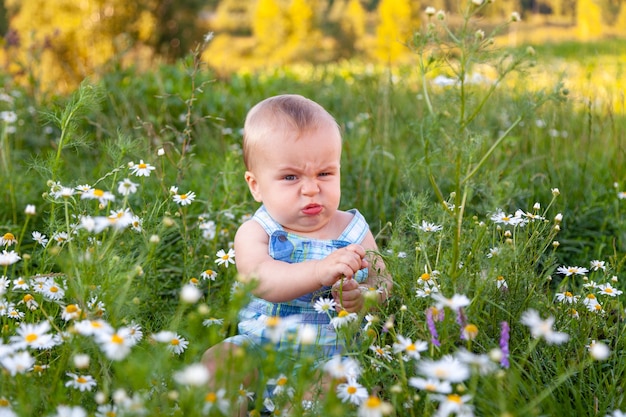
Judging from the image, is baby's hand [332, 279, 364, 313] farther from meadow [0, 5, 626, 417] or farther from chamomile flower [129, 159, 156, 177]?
chamomile flower [129, 159, 156, 177]

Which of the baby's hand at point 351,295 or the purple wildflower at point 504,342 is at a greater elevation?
the purple wildflower at point 504,342

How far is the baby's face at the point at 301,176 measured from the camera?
2117 millimetres

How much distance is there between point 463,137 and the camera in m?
1.76

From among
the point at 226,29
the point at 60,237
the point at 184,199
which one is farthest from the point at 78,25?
the point at 226,29

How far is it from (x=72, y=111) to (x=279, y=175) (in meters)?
0.66

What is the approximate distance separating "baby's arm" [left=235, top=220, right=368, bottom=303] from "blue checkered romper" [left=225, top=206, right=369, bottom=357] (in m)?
0.05

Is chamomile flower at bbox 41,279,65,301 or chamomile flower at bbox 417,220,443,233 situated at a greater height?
chamomile flower at bbox 417,220,443,233

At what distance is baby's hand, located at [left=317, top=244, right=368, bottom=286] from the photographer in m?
1.90

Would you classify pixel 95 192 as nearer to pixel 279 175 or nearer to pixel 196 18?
pixel 279 175

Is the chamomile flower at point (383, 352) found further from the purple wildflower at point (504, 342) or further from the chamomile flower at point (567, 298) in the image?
the chamomile flower at point (567, 298)

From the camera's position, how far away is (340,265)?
1.90 metres

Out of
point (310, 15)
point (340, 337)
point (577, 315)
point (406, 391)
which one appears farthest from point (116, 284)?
point (310, 15)

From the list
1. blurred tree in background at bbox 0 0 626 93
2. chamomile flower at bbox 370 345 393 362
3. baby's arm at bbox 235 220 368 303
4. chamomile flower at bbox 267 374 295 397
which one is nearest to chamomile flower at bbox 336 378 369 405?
chamomile flower at bbox 267 374 295 397

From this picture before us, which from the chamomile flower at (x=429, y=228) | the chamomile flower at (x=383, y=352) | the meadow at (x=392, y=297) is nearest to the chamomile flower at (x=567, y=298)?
→ the meadow at (x=392, y=297)
